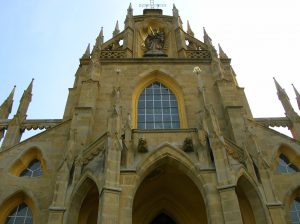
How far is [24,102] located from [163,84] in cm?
810

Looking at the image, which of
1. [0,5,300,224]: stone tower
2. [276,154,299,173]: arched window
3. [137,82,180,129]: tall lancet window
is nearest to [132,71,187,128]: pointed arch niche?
[0,5,300,224]: stone tower

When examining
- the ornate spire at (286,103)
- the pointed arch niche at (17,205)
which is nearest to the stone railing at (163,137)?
the pointed arch niche at (17,205)

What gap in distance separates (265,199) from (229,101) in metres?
5.88

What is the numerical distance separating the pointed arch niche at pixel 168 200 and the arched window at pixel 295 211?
347cm

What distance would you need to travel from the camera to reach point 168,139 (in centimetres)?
1185

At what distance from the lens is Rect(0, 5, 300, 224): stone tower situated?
1034 cm

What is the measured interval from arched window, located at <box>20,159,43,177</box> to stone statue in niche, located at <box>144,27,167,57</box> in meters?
9.56

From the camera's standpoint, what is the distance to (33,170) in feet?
44.9

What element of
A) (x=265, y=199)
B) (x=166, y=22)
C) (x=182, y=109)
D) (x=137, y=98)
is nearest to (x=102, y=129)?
(x=137, y=98)

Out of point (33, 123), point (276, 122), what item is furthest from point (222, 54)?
point (33, 123)

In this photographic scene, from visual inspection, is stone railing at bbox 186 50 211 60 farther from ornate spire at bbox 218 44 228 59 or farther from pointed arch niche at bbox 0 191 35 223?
pointed arch niche at bbox 0 191 35 223

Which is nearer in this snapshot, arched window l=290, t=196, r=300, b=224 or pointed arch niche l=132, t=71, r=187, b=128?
arched window l=290, t=196, r=300, b=224

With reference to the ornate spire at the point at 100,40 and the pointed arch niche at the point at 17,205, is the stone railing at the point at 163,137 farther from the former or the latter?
the ornate spire at the point at 100,40

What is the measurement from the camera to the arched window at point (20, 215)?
12.1 metres
